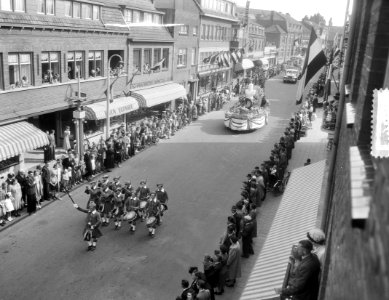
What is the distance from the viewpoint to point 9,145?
16.4 meters

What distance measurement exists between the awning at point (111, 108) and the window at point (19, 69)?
4.12 m

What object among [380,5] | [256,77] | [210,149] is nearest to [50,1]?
[210,149]

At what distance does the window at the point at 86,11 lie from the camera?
22.1 m

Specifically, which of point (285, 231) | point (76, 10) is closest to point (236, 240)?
point (285, 231)

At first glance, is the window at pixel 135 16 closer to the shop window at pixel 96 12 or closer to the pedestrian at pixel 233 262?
the shop window at pixel 96 12

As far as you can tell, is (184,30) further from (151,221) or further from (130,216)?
(151,221)

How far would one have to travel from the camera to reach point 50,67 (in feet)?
65.7

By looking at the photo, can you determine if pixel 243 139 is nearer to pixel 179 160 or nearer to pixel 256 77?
pixel 179 160

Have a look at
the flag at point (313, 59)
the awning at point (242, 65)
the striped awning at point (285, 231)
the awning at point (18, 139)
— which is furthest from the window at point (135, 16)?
the awning at point (242, 65)

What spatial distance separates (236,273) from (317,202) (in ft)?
9.35

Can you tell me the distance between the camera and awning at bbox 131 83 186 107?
1080 inches

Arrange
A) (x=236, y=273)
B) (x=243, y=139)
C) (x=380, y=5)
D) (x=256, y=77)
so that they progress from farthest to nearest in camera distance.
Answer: (x=256, y=77) < (x=243, y=139) < (x=236, y=273) < (x=380, y=5)

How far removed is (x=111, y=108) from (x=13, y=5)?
7.77 metres

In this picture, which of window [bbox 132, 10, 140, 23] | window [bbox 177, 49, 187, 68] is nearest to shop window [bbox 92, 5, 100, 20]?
window [bbox 132, 10, 140, 23]
